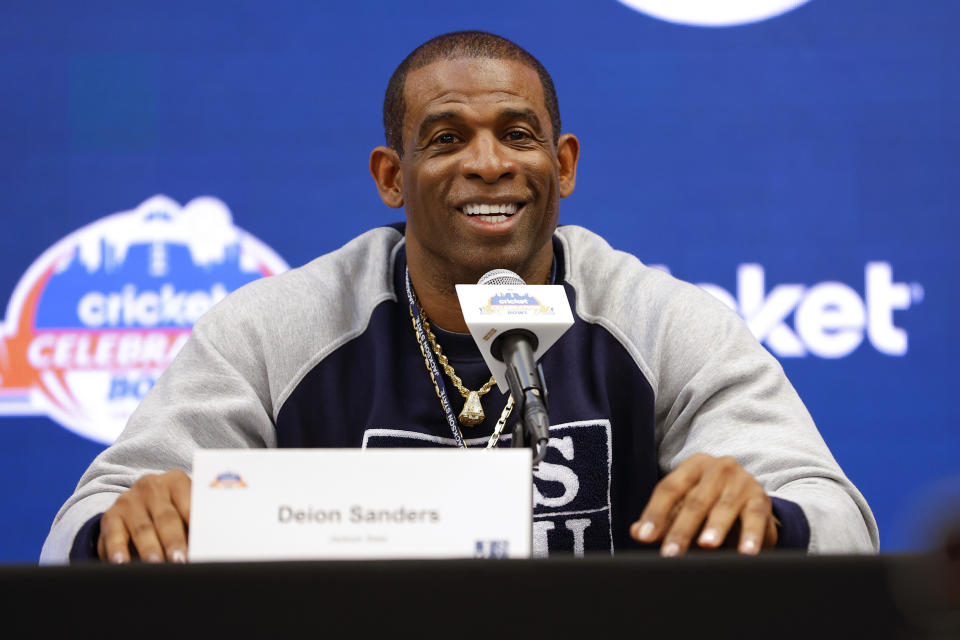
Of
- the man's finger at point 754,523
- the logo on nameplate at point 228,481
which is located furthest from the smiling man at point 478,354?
the logo on nameplate at point 228,481

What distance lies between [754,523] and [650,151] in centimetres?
178

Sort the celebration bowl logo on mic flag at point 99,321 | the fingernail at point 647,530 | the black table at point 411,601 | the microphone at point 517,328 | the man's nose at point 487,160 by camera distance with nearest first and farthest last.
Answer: the black table at point 411,601
the fingernail at point 647,530
the microphone at point 517,328
the man's nose at point 487,160
the celebration bowl logo on mic flag at point 99,321

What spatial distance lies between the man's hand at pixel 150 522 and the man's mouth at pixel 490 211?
0.90m

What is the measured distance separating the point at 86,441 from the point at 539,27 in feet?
5.58

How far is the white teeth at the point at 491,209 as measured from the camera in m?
2.04

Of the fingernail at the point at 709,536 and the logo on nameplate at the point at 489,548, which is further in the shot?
the fingernail at the point at 709,536

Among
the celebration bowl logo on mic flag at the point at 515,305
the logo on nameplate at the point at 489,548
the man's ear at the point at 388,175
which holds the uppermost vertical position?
the man's ear at the point at 388,175

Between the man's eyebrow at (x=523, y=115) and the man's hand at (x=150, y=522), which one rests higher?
the man's eyebrow at (x=523, y=115)

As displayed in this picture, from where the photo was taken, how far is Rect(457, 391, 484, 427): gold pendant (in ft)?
6.29

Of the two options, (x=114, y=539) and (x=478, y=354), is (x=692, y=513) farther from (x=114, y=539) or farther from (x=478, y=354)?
(x=478, y=354)

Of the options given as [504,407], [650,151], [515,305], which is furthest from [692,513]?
[650,151]

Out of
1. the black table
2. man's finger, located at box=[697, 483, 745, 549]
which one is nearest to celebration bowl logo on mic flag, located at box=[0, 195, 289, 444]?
man's finger, located at box=[697, 483, 745, 549]

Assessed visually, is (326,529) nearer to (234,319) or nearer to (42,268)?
(234,319)

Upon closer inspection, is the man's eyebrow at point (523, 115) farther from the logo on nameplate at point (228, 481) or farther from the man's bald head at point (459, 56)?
the logo on nameplate at point (228, 481)
